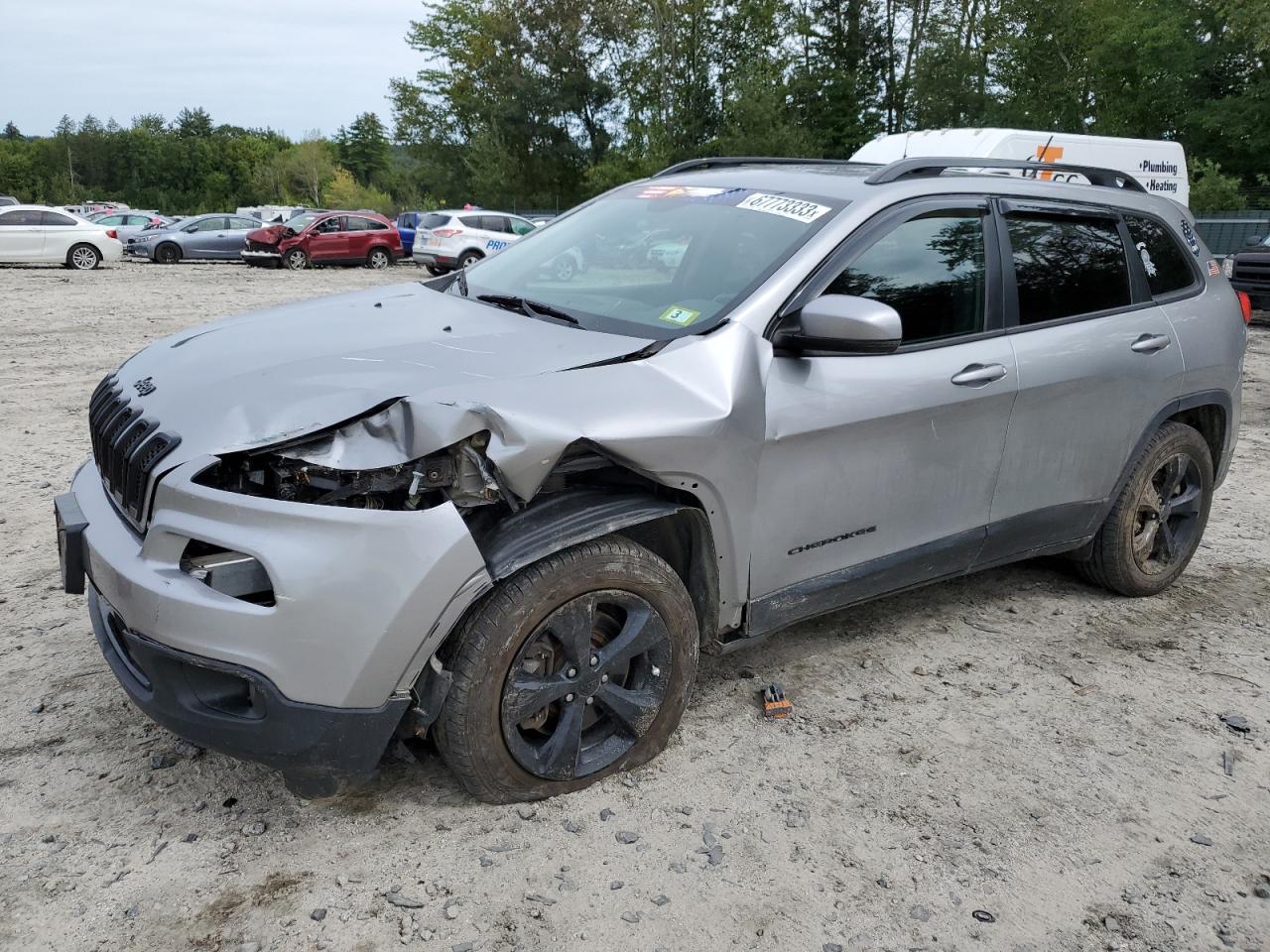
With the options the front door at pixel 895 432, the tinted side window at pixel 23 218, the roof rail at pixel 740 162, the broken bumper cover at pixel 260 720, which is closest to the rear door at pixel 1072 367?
the front door at pixel 895 432

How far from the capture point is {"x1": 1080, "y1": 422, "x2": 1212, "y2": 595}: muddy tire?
4188mm

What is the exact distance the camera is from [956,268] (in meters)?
3.47

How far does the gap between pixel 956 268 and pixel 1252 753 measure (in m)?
1.86

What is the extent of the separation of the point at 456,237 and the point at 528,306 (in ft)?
67.3

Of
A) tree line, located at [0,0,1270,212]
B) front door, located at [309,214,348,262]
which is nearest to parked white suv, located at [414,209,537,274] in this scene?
front door, located at [309,214,348,262]

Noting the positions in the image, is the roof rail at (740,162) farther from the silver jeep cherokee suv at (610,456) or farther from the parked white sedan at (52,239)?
the parked white sedan at (52,239)

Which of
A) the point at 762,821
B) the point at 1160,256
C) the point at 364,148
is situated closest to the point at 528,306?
the point at 762,821

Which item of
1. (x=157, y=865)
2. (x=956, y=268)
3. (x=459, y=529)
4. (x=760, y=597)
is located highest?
(x=956, y=268)

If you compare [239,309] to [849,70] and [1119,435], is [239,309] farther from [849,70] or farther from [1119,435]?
[849,70]

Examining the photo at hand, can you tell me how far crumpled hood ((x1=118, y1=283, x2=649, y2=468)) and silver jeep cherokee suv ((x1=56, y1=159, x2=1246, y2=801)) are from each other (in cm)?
1

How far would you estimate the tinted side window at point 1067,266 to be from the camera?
3658 mm

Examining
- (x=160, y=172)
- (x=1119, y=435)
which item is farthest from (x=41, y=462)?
(x=160, y=172)

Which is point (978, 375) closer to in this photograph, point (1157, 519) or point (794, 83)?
point (1157, 519)

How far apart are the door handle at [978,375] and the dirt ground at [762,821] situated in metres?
1.10
